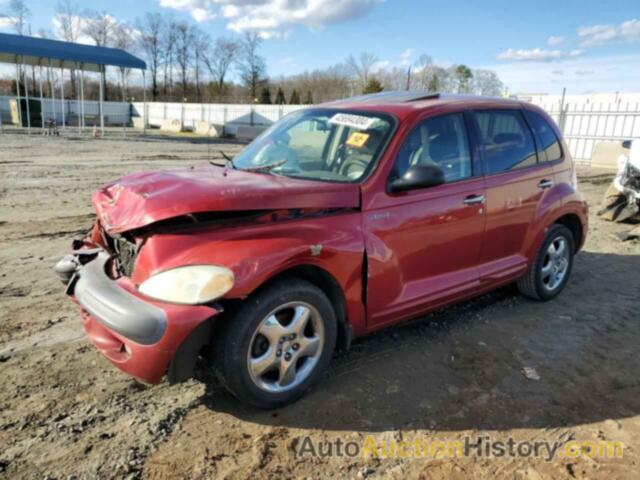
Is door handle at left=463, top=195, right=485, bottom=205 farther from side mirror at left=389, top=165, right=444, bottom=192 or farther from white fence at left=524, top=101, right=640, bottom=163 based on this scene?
white fence at left=524, top=101, right=640, bottom=163

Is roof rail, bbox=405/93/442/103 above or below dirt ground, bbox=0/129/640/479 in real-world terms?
above

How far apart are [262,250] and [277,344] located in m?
0.60

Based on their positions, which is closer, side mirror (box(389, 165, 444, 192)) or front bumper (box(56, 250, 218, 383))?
front bumper (box(56, 250, 218, 383))

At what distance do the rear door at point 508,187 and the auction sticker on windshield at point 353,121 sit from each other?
104cm

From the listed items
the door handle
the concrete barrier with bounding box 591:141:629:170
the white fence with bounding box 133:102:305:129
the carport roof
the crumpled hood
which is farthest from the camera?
the white fence with bounding box 133:102:305:129

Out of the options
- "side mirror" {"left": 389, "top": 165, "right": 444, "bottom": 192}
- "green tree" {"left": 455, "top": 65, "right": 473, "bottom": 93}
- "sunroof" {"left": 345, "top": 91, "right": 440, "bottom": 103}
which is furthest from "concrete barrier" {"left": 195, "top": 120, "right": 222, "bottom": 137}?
"side mirror" {"left": 389, "top": 165, "right": 444, "bottom": 192}

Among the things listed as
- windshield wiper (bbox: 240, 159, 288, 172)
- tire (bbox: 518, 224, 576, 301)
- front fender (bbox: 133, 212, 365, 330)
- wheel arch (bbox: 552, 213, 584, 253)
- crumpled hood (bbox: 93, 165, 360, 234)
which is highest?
windshield wiper (bbox: 240, 159, 288, 172)

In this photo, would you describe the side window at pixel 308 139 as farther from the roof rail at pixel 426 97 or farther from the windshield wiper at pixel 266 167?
the roof rail at pixel 426 97

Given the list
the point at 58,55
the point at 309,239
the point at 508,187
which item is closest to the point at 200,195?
the point at 309,239

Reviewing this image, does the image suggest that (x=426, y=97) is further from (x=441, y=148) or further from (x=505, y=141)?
(x=505, y=141)

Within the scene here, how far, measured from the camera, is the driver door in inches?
135

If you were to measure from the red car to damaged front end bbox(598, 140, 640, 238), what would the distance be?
17.0ft

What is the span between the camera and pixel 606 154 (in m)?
17.4

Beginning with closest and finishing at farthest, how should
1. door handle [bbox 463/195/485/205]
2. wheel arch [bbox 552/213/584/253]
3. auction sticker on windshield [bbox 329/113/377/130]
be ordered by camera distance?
auction sticker on windshield [bbox 329/113/377/130] → door handle [bbox 463/195/485/205] → wheel arch [bbox 552/213/584/253]
